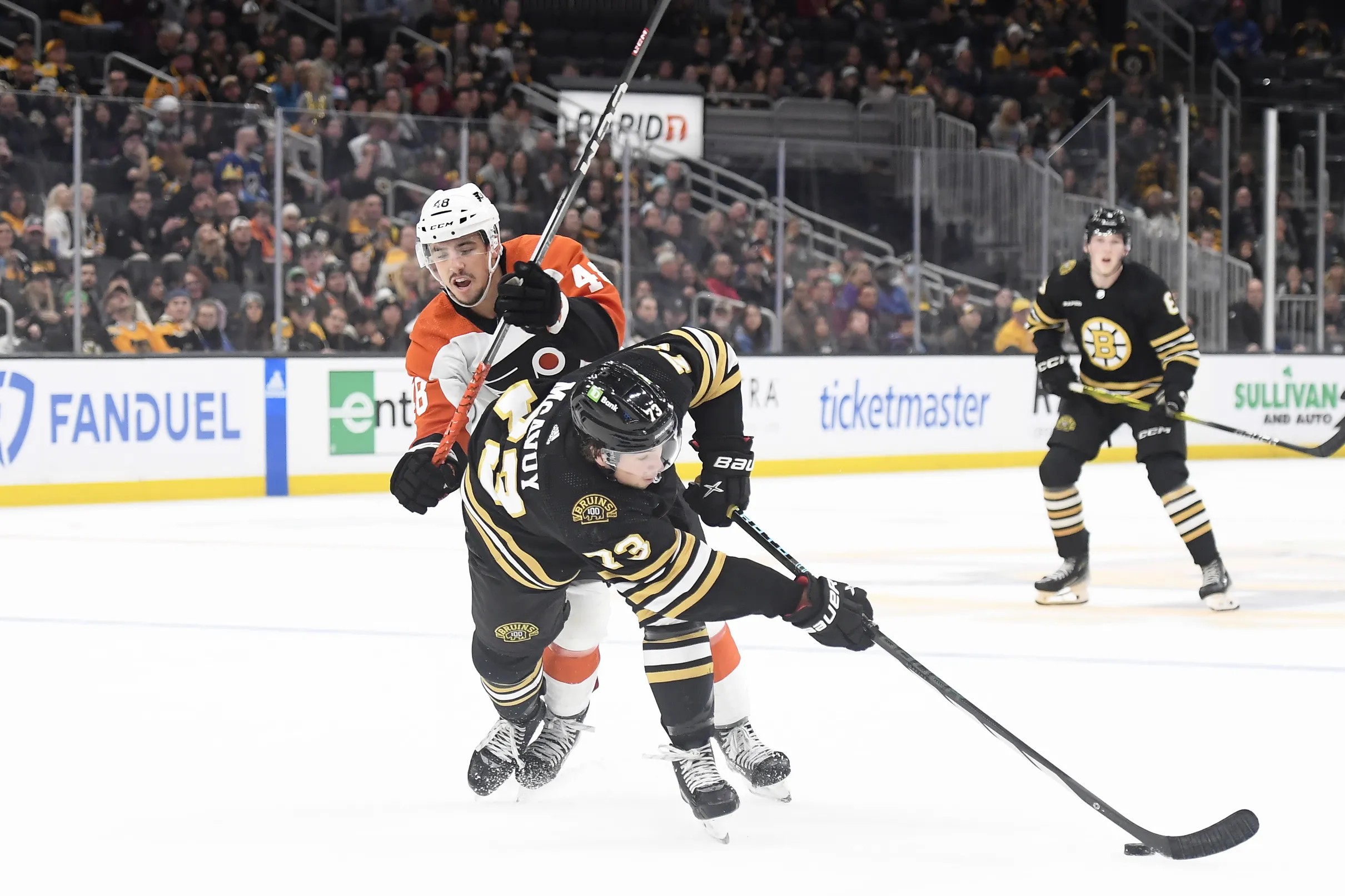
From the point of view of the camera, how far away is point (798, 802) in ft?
10.2

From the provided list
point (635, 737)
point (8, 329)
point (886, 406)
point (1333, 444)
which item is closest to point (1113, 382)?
point (1333, 444)

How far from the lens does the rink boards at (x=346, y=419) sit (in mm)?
8375

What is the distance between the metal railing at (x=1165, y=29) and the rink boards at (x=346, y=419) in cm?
580

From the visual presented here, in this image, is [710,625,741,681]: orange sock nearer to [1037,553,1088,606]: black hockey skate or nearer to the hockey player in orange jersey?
the hockey player in orange jersey

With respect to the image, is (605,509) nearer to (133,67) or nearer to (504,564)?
(504,564)

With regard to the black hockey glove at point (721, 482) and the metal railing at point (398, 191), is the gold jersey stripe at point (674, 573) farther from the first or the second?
the metal railing at point (398, 191)

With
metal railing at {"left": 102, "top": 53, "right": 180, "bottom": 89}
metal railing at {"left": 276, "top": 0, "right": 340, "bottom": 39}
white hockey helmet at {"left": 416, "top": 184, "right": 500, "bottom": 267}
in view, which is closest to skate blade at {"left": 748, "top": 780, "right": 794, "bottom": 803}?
white hockey helmet at {"left": 416, "top": 184, "right": 500, "bottom": 267}

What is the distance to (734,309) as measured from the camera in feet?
33.5

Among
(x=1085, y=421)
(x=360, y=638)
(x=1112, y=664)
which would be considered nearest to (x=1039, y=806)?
(x=1112, y=664)

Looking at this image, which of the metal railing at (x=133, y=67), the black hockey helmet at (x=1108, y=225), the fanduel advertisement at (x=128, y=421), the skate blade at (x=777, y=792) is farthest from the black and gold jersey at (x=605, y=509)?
the metal railing at (x=133, y=67)

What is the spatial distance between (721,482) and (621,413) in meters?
0.54

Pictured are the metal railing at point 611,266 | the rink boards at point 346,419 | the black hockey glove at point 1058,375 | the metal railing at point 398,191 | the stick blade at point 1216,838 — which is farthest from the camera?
the metal railing at point 611,266

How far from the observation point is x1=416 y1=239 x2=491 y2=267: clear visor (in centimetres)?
325

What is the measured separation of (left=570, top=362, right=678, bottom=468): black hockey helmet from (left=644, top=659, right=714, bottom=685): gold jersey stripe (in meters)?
0.47
